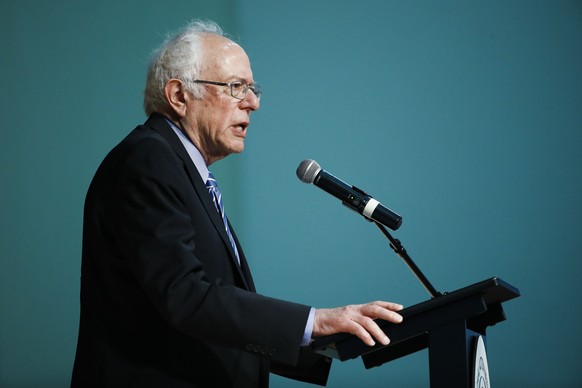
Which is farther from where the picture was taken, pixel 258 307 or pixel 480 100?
pixel 480 100

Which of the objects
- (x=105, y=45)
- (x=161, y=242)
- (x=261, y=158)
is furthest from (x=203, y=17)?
(x=161, y=242)

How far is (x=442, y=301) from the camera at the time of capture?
1.31 m

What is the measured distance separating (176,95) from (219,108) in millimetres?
126

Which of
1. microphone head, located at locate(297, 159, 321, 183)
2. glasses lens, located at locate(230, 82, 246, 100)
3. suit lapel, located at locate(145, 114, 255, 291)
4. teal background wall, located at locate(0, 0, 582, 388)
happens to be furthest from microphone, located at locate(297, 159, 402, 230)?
teal background wall, located at locate(0, 0, 582, 388)

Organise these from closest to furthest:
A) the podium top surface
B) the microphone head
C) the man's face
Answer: the podium top surface → the microphone head → the man's face

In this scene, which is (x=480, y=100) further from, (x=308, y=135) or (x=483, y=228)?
(x=308, y=135)

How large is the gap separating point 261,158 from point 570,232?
5.46 feet

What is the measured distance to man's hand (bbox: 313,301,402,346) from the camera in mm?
1350

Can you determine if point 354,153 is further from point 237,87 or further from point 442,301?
point 442,301

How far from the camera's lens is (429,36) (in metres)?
3.94

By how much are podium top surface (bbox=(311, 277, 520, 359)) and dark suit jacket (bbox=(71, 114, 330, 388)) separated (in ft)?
0.24

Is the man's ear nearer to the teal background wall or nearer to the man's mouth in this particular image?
the man's mouth

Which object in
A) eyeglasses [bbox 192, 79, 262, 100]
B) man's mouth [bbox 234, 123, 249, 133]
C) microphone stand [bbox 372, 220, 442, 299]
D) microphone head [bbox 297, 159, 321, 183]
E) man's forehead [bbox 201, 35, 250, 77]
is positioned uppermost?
man's forehead [bbox 201, 35, 250, 77]

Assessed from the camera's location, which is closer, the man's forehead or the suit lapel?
the suit lapel
